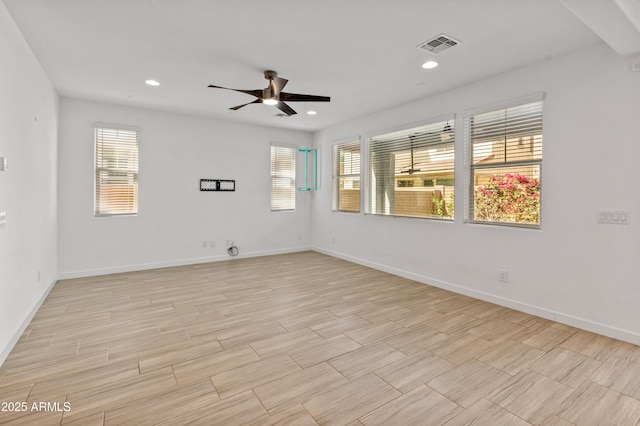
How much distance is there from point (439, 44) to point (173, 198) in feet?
15.6

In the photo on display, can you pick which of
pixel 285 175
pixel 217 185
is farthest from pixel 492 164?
pixel 217 185

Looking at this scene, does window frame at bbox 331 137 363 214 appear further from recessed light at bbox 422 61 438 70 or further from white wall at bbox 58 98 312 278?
recessed light at bbox 422 61 438 70

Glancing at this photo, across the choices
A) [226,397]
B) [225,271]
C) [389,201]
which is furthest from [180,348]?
[389,201]

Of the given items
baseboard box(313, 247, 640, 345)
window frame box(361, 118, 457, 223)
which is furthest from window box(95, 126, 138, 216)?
baseboard box(313, 247, 640, 345)

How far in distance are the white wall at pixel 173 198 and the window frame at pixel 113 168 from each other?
0.06 metres

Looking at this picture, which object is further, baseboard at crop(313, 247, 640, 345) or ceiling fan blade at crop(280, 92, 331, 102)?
ceiling fan blade at crop(280, 92, 331, 102)

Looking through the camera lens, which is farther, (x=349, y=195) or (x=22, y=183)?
(x=349, y=195)

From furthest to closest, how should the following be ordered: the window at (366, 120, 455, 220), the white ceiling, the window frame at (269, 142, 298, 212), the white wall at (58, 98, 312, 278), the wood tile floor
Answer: the window frame at (269, 142, 298, 212) < the white wall at (58, 98, 312, 278) < the window at (366, 120, 455, 220) < the white ceiling < the wood tile floor

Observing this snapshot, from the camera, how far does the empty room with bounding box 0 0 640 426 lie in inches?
85.5

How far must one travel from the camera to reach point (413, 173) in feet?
16.5

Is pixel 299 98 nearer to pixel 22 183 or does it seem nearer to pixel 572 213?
pixel 22 183

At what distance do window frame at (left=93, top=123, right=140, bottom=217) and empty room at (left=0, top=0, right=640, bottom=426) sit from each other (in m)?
0.03

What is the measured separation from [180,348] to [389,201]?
3830 mm

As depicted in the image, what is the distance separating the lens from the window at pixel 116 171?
5.11 metres
